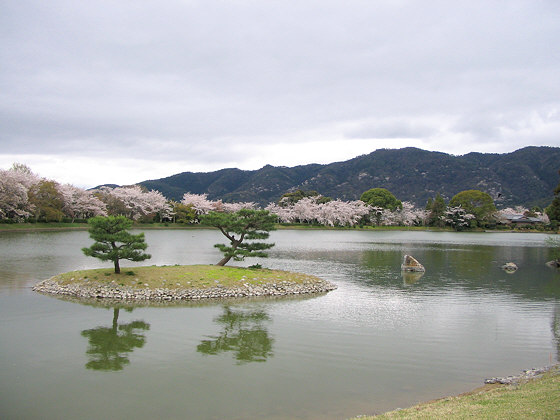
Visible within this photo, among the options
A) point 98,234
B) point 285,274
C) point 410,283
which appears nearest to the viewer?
point 98,234

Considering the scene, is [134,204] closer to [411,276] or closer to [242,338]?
[411,276]

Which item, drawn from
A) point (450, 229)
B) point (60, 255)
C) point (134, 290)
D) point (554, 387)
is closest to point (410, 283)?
point (134, 290)

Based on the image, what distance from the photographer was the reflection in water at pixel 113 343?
9.87 meters

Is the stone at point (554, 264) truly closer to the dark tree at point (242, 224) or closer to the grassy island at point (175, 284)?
the grassy island at point (175, 284)

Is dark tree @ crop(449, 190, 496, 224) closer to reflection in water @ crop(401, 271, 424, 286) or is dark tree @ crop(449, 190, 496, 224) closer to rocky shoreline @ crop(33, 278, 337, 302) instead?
reflection in water @ crop(401, 271, 424, 286)

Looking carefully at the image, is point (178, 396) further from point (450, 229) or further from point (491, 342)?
point (450, 229)

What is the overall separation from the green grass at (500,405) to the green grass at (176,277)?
12.1 metres

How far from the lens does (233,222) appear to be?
21250 millimetres

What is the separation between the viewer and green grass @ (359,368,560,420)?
6095 mm

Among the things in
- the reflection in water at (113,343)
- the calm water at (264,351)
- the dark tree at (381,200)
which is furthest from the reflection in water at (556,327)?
the dark tree at (381,200)

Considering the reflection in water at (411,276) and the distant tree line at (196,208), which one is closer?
the reflection in water at (411,276)

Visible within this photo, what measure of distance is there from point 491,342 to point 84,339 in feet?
38.9

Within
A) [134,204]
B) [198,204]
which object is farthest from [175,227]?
[198,204]

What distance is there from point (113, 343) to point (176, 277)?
22.4 ft
